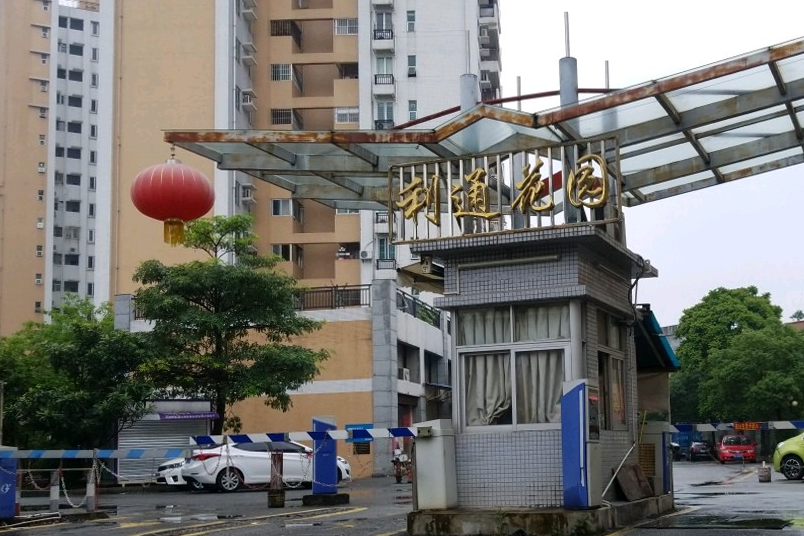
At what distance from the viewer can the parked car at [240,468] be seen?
2606 cm

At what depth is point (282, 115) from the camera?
54.7 m

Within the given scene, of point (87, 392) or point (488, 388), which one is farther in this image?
point (87, 392)

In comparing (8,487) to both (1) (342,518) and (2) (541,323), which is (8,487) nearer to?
(1) (342,518)

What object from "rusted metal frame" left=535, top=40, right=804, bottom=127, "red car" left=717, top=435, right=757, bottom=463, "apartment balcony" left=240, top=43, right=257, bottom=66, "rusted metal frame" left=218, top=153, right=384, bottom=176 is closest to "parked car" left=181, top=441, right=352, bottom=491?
"rusted metal frame" left=218, top=153, right=384, bottom=176

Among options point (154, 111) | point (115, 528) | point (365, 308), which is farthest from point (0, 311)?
point (115, 528)

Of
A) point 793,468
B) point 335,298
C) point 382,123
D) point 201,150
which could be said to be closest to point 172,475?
point 335,298

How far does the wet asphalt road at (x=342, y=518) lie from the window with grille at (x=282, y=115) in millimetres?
34332

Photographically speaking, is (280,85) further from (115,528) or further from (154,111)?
(115,528)

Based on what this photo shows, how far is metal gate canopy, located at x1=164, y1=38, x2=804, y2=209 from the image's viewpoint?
37.9ft

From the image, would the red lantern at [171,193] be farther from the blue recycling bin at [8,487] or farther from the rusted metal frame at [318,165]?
the blue recycling bin at [8,487]

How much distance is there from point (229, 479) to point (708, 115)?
16820mm

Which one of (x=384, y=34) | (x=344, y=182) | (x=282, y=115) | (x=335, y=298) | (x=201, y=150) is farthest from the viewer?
(x=282, y=115)

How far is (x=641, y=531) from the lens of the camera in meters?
11.2

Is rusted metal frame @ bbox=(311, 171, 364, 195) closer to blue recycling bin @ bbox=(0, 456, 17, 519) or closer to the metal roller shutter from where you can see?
blue recycling bin @ bbox=(0, 456, 17, 519)
